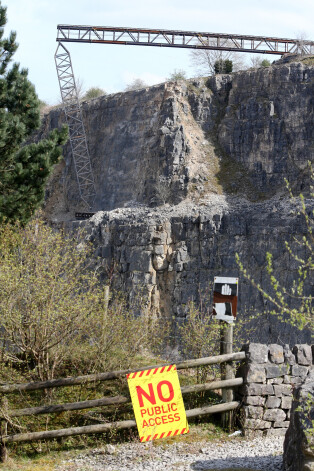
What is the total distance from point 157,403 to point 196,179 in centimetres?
2377

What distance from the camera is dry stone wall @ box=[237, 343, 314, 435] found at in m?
9.15

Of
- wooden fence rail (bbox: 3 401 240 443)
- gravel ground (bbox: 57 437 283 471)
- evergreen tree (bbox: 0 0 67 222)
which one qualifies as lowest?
gravel ground (bbox: 57 437 283 471)

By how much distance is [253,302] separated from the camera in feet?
87.5

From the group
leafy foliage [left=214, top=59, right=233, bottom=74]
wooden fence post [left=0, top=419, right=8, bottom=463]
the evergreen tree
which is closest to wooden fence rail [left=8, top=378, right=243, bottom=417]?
wooden fence post [left=0, top=419, right=8, bottom=463]

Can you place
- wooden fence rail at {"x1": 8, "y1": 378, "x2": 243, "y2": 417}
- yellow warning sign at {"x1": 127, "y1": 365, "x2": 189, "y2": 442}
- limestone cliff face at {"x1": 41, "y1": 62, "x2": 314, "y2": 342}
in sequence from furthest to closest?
1. limestone cliff face at {"x1": 41, "y1": 62, "x2": 314, "y2": 342}
2. yellow warning sign at {"x1": 127, "y1": 365, "x2": 189, "y2": 442}
3. wooden fence rail at {"x1": 8, "y1": 378, "x2": 243, "y2": 417}

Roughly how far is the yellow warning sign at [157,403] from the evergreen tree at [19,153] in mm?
7416

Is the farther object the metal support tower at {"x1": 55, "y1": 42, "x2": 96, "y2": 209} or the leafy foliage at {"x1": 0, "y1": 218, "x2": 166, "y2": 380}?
Result: the metal support tower at {"x1": 55, "y1": 42, "x2": 96, "y2": 209}

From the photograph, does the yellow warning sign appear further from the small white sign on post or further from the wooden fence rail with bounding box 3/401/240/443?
the small white sign on post

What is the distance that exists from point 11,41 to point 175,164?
59.1ft

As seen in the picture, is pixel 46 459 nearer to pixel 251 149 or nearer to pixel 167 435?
pixel 167 435

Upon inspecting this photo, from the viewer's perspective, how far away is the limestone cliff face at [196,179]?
92.8 ft

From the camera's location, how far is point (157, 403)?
8898 millimetres

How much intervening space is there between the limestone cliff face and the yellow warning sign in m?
16.7

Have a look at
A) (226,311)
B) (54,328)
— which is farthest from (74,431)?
(226,311)
